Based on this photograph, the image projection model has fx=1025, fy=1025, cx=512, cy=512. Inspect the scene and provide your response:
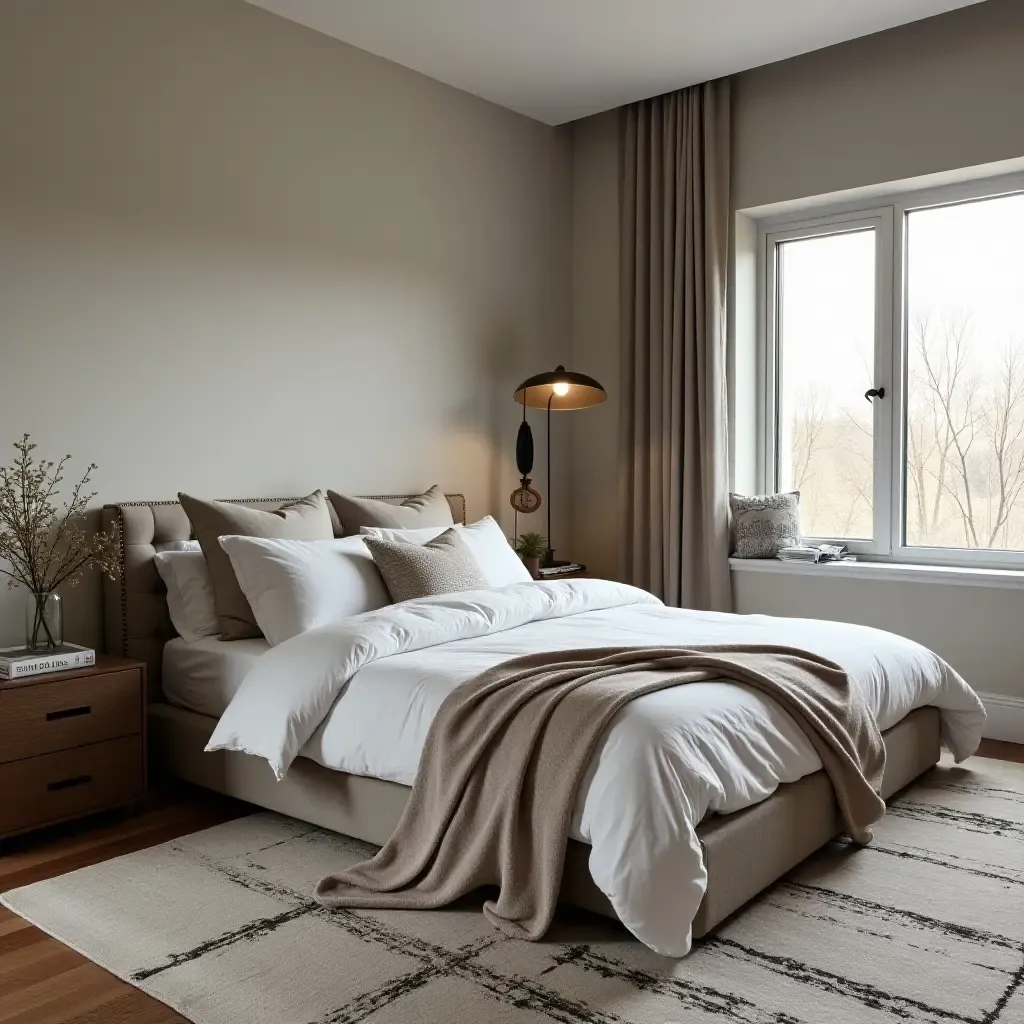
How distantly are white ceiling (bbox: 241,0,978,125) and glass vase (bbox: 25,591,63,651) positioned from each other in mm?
2436

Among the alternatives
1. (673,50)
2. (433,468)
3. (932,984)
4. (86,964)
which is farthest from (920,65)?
(86,964)

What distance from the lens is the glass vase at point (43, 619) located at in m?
3.16

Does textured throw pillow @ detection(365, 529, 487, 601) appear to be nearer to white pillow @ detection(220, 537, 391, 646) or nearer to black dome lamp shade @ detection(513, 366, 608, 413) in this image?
white pillow @ detection(220, 537, 391, 646)

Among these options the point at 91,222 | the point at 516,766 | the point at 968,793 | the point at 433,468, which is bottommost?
the point at 968,793

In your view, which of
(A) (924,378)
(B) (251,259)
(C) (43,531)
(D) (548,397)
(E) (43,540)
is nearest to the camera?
(E) (43,540)

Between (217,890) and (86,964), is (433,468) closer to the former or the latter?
(217,890)

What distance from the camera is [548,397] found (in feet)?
16.3

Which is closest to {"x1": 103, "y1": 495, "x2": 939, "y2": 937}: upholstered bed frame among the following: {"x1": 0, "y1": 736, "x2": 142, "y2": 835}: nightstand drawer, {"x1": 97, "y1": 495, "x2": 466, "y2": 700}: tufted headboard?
{"x1": 97, "y1": 495, "x2": 466, "y2": 700}: tufted headboard

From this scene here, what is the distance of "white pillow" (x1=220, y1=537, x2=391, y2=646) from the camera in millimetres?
3297

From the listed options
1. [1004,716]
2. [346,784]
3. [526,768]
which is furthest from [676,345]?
[526,768]

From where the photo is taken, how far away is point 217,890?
266 cm

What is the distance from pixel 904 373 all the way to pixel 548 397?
5.41ft

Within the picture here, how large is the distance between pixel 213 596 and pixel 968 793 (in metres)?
2.65

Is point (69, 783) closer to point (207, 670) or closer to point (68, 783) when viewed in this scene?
point (68, 783)
